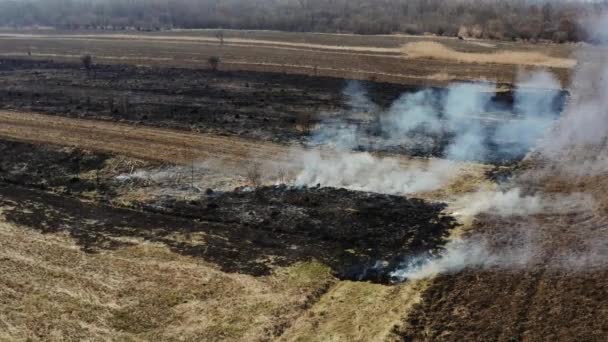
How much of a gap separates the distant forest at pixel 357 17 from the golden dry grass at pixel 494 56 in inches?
254

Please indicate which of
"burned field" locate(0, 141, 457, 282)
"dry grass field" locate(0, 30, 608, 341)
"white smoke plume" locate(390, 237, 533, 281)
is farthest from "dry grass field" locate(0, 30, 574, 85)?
"white smoke plume" locate(390, 237, 533, 281)

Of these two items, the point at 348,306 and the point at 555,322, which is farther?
the point at 348,306

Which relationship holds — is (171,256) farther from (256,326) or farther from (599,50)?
(599,50)

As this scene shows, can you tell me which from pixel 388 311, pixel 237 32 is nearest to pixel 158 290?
pixel 388 311

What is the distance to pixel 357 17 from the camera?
339ft

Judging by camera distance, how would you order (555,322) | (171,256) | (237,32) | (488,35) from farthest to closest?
1. (237,32)
2. (488,35)
3. (171,256)
4. (555,322)

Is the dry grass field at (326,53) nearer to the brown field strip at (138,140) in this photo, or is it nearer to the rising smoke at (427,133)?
the rising smoke at (427,133)

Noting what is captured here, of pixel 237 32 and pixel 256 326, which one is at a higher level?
pixel 237 32

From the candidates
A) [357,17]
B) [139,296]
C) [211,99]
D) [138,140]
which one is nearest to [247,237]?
[139,296]

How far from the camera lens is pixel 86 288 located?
17203 millimetres

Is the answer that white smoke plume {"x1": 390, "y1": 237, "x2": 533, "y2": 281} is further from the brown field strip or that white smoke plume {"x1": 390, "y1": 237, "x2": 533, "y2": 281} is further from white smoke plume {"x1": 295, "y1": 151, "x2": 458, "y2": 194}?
the brown field strip

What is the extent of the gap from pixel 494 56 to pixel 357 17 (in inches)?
1840

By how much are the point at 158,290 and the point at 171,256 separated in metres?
2.21

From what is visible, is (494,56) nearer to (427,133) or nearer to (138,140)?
(427,133)
